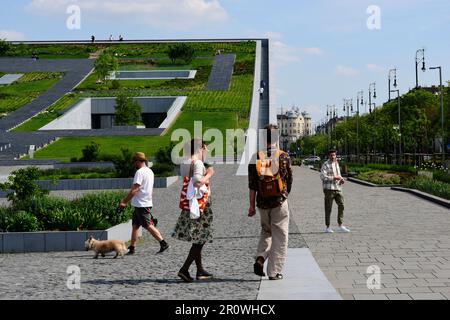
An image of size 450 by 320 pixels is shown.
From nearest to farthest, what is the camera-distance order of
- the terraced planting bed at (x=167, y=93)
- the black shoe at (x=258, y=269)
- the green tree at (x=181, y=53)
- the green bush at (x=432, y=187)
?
the black shoe at (x=258, y=269) → the green bush at (x=432, y=187) → the terraced planting bed at (x=167, y=93) → the green tree at (x=181, y=53)

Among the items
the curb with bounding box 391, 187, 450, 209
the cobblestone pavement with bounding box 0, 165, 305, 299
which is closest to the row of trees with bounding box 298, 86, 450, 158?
the curb with bounding box 391, 187, 450, 209

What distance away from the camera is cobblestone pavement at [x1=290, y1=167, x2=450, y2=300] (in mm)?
8242

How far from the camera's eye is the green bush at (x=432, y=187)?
2222 centimetres

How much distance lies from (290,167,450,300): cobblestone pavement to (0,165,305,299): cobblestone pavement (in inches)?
38.3

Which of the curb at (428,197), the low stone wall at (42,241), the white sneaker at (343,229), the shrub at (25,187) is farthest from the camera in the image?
the curb at (428,197)

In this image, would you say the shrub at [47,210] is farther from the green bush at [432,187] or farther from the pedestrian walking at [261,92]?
the pedestrian walking at [261,92]

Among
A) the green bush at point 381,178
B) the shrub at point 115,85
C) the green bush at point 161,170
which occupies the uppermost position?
the shrub at point 115,85

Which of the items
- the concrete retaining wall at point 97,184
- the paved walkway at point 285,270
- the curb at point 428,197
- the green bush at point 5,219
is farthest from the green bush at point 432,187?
the green bush at point 5,219

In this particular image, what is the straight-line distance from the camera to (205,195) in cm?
895

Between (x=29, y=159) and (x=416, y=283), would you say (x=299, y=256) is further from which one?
(x=29, y=159)

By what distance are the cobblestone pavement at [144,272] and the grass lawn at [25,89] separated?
6989cm

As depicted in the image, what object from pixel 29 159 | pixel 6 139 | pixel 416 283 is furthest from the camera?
pixel 6 139
